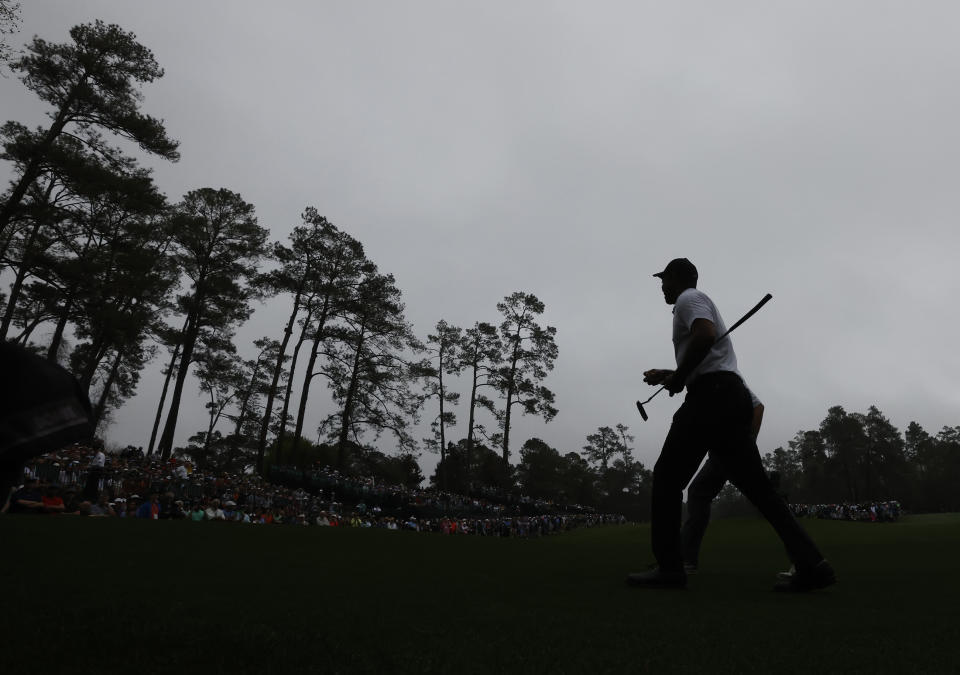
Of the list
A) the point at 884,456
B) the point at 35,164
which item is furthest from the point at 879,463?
the point at 35,164

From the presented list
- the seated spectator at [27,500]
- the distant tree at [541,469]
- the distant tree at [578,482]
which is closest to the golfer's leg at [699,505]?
the seated spectator at [27,500]

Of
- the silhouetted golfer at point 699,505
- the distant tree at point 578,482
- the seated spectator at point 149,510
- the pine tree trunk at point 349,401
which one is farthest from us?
the distant tree at point 578,482

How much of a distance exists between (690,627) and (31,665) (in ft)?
6.78

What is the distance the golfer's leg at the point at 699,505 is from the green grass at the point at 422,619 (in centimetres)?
78

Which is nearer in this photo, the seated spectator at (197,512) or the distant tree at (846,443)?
the seated spectator at (197,512)

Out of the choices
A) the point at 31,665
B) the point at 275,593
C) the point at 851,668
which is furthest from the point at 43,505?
the point at 851,668

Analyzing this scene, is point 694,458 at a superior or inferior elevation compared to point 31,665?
superior

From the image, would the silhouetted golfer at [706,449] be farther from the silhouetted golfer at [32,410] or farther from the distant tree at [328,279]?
the distant tree at [328,279]

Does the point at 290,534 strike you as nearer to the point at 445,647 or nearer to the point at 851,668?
the point at 445,647

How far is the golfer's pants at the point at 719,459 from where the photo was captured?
10.7ft

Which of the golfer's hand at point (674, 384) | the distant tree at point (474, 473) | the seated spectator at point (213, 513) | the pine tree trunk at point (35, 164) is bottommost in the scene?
the seated spectator at point (213, 513)

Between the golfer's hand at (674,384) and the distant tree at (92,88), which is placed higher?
the distant tree at (92,88)

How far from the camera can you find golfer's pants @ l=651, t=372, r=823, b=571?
129 inches

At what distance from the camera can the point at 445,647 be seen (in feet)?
5.56
